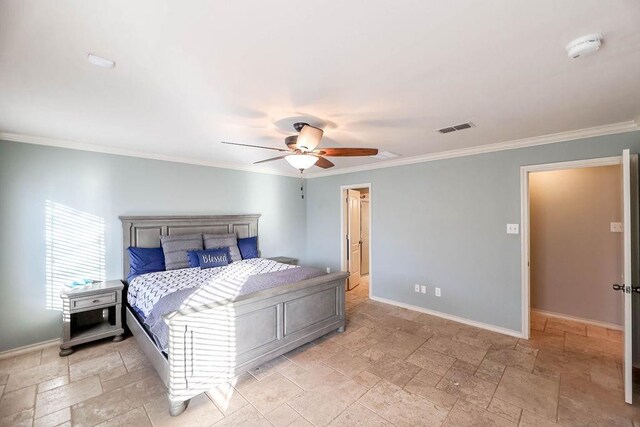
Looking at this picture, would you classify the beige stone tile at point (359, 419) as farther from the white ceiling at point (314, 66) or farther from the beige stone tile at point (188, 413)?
the white ceiling at point (314, 66)

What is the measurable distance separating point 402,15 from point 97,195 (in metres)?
3.98

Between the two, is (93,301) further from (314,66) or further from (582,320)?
(582,320)

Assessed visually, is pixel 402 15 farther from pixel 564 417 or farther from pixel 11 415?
pixel 11 415

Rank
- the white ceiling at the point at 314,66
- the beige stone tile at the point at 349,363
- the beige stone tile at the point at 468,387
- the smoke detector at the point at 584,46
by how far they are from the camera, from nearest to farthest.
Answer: the white ceiling at the point at 314,66
the smoke detector at the point at 584,46
the beige stone tile at the point at 468,387
the beige stone tile at the point at 349,363

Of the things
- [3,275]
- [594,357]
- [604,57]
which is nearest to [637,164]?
[604,57]

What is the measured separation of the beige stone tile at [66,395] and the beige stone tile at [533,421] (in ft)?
11.2

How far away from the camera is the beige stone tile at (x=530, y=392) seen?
2086 millimetres

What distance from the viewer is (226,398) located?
223 centimetres

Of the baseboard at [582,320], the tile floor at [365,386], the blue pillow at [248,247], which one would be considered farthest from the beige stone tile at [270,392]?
the baseboard at [582,320]

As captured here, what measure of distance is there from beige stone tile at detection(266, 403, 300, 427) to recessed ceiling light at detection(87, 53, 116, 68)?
2.62m

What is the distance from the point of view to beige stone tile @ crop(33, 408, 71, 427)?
1.94 metres

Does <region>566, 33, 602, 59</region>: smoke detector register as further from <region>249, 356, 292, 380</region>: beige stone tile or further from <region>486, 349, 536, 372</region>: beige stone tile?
<region>249, 356, 292, 380</region>: beige stone tile

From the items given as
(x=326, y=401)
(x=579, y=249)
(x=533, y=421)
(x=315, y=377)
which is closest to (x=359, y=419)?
(x=326, y=401)

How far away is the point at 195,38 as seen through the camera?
1391 millimetres
